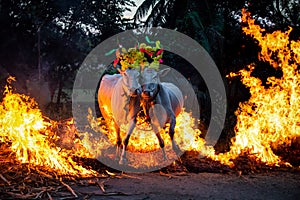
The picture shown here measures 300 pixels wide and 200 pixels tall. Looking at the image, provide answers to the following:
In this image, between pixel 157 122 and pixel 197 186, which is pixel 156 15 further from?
pixel 197 186

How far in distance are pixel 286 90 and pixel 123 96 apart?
4.17 metres

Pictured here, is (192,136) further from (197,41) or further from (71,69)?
(71,69)

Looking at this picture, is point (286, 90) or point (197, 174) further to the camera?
point (286, 90)

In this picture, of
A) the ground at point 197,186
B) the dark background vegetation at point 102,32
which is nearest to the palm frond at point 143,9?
the dark background vegetation at point 102,32

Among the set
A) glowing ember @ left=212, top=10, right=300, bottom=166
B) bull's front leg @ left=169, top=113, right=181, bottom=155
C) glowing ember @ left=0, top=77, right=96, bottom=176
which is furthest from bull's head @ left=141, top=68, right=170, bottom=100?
glowing ember @ left=212, top=10, right=300, bottom=166

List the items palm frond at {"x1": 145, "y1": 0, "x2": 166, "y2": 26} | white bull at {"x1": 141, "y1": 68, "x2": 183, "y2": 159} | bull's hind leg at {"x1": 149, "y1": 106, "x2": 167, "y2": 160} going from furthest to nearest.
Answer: palm frond at {"x1": 145, "y1": 0, "x2": 166, "y2": 26} → bull's hind leg at {"x1": 149, "y1": 106, "x2": 167, "y2": 160} → white bull at {"x1": 141, "y1": 68, "x2": 183, "y2": 159}

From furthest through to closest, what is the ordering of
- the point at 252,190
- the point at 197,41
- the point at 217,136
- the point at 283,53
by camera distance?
the point at 197,41
the point at 217,136
the point at 283,53
the point at 252,190

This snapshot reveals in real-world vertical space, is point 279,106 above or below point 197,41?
below

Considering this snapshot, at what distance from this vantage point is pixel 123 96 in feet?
27.6

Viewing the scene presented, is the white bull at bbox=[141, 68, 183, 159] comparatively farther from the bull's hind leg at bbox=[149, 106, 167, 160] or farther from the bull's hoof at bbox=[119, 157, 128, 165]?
the bull's hoof at bbox=[119, 157, 128, 165]

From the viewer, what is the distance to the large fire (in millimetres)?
7445

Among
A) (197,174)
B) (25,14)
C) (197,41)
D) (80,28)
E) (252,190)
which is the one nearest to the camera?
(252,190)

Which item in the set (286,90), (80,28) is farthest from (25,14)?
(286,90)

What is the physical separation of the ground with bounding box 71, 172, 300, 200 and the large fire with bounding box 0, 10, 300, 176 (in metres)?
0.78
